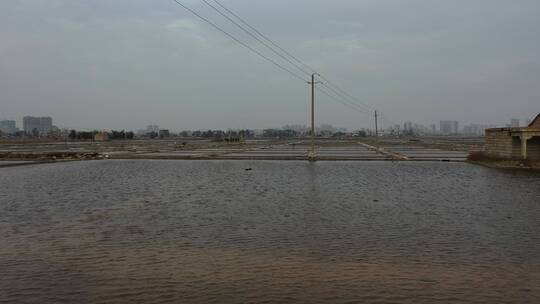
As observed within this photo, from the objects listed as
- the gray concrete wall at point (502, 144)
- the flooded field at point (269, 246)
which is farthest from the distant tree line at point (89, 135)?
the flooded field at point (269, 246)

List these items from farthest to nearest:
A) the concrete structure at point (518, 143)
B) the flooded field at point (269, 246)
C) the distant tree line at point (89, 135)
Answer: the distant tree line at point (89, 135) → the concrete structure at point (518, 143) → the flooded field at point (269, 246)

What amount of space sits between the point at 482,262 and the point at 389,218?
5.77 m

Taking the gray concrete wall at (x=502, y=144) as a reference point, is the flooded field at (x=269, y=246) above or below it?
below

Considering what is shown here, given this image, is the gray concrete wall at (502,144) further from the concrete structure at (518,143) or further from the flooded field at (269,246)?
the flooded field at (269,246)

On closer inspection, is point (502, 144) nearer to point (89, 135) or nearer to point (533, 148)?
point (533, 148)

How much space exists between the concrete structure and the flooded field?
816 inches

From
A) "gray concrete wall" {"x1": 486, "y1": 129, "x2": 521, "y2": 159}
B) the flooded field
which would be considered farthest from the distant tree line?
the flooded field

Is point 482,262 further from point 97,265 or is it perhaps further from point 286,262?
point 97,265

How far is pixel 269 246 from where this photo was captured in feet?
40.0

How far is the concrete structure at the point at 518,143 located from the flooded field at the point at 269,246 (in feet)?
68.0

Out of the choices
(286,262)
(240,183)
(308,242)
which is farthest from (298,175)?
(286,262)

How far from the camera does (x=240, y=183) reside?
28375 mm

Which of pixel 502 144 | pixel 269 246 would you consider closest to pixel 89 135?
pixel 502 144

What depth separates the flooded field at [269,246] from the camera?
28.5ft
